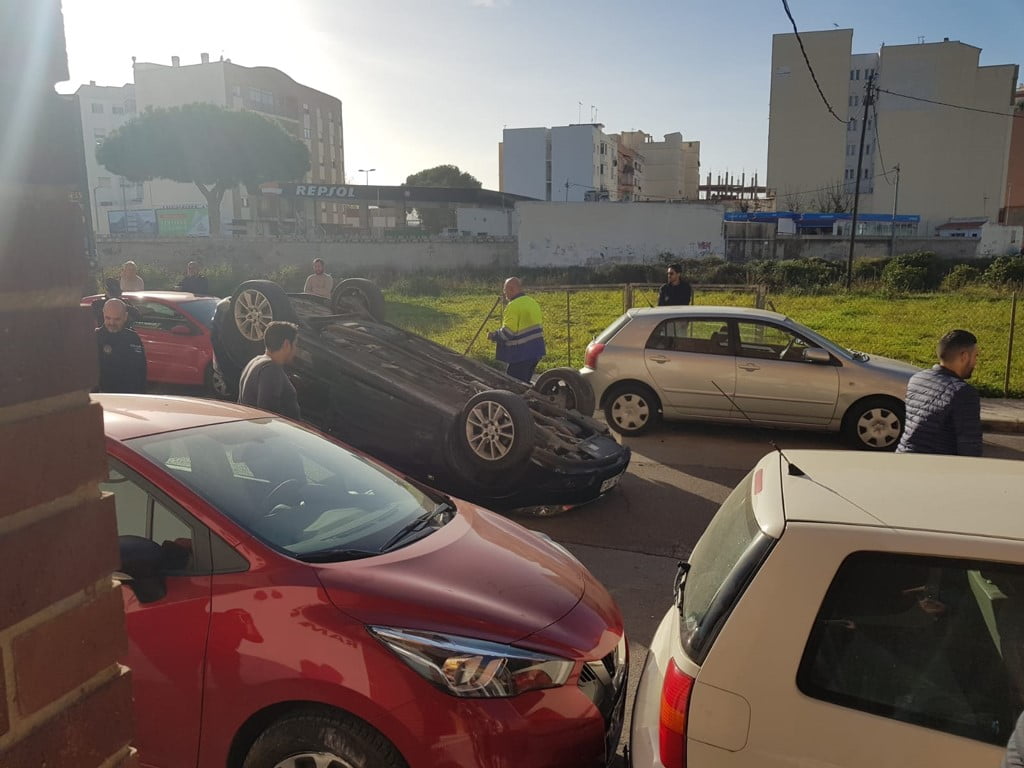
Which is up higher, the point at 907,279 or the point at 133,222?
the point at 133,222

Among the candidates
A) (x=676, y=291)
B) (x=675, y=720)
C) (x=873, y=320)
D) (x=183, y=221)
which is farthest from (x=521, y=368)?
(x=183, y=221)

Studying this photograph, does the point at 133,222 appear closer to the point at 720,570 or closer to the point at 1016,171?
the point at 720,570

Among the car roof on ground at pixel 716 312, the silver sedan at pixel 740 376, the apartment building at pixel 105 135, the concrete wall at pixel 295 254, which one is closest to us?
the silver sedan at pixel 740 376

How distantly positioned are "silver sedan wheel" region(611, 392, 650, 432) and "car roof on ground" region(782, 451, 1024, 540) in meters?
6.37

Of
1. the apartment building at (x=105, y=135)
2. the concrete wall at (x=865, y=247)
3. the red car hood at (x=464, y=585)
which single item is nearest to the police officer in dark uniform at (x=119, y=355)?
the red car hood at (x=464, y=585)

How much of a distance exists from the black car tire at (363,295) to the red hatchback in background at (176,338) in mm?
2144

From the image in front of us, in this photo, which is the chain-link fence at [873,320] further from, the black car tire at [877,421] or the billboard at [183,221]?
the billboard at [183,221]

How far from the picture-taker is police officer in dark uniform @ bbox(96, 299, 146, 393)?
23.2 ft

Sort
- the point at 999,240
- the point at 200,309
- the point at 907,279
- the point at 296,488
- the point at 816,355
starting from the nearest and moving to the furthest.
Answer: the point at 296,488 < the point at 816,355 < the point at 200,309 < the point at 907,279 < the point at 999,240

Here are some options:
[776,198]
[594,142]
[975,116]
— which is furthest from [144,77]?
[975,116]

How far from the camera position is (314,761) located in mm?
2623

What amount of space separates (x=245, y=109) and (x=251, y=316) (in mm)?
74294

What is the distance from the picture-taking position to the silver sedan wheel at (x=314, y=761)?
8.50 feet

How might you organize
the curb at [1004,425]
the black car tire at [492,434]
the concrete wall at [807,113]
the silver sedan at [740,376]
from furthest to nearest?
the concrete wall at [807,113] < the curb at [1004,425] < the silver sedan at [740,376] < the black car tire at [492,434]
